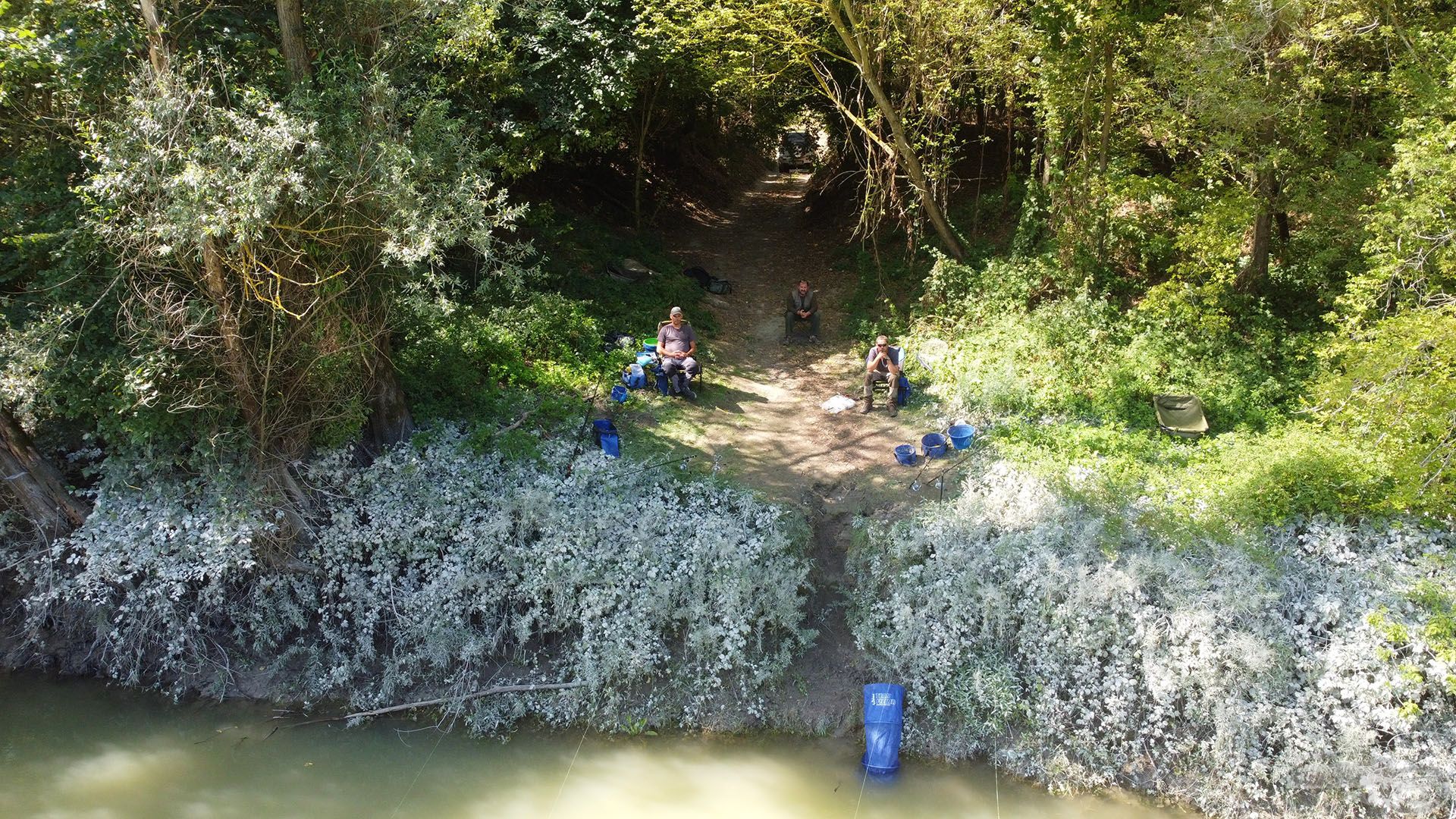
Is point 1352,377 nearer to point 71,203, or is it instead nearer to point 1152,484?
point 1152,484

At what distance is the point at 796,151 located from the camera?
22.8m

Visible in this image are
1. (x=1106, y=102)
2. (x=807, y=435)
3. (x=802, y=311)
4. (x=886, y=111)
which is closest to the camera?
(x=807, y=435)

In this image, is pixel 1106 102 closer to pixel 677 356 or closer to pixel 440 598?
pixel 677 356

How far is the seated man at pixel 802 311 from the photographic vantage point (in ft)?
38.8

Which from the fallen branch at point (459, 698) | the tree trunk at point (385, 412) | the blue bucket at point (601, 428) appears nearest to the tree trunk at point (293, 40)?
the tree trunk at point (385, 412)

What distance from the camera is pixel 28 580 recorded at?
7.45m

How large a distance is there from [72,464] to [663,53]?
26.1 ft

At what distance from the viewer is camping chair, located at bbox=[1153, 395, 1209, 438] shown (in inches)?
341

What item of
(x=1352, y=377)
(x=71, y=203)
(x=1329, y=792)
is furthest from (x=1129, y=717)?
(x=71, y=203)

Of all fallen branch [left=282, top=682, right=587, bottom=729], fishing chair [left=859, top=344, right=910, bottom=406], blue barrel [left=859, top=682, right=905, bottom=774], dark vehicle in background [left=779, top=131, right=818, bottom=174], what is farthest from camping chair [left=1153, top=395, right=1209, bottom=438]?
dark vehicle in background [left=779, top=131, right=818, bottom=174]

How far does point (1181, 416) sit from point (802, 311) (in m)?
4.82

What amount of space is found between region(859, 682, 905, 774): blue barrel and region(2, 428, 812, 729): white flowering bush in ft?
2.72

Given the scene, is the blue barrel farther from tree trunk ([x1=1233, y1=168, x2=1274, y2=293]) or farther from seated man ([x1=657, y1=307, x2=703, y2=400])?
tree trunk ([x1=1233, y1=168, x2=1274, y2=293])

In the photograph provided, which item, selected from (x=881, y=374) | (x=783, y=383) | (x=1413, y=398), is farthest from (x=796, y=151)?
(x=1413, y=398)
